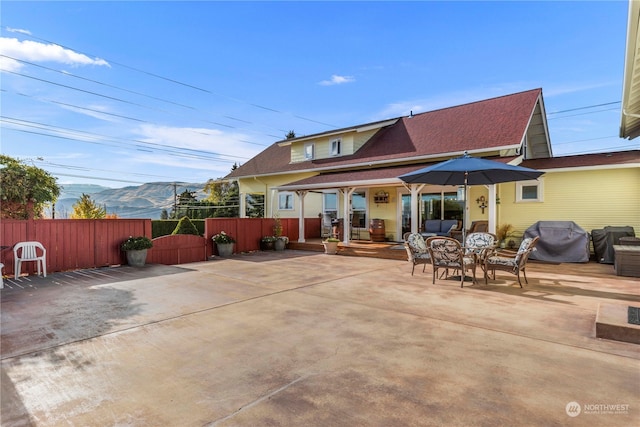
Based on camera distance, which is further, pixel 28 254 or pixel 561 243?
pixel 561 243

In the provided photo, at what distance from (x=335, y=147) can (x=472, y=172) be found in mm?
9559

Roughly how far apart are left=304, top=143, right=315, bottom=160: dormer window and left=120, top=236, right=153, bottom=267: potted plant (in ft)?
32.9

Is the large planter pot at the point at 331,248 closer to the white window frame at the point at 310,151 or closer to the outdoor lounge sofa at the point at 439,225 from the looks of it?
the outdoor lounge sofa at the point at 439,225

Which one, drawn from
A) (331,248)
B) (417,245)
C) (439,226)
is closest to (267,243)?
(331,248)

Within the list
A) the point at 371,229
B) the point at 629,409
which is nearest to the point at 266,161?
the point at 371,229

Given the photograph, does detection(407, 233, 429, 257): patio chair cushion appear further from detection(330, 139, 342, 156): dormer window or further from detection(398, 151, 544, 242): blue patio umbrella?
detection(330, 139, 342, 156): dormer window

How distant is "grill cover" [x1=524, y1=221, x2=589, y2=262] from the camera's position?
9.23m

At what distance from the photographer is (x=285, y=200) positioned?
17828 millimetres

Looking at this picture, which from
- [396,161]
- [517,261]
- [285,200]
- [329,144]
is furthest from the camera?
[285,200]

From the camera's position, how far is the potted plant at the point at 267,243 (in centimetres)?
1309

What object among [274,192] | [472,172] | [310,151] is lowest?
[472,172]

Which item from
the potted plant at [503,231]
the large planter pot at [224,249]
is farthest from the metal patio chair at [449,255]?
the large planter pot at [224,249]

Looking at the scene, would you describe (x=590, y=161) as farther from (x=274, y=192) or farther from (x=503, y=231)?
(x=274, y=192)

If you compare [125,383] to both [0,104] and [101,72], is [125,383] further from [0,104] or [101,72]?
[0,104]
